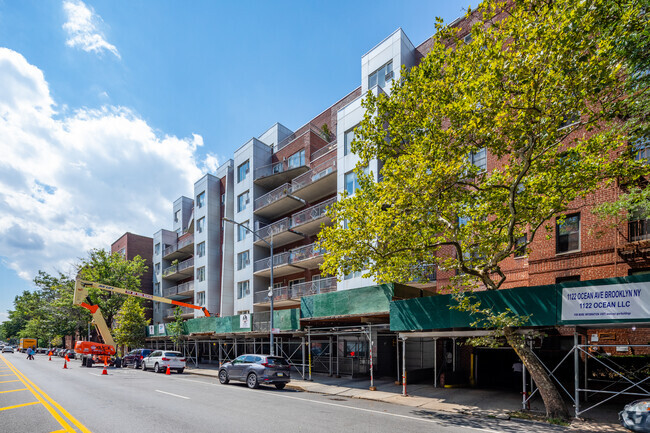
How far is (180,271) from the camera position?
47.5 meters

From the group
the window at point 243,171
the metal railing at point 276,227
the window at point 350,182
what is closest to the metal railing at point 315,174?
the window at point 350,182

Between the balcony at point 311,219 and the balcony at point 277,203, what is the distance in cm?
216

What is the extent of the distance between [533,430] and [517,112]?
8652mm

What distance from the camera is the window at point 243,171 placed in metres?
38.5

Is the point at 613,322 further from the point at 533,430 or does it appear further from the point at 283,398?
the point at 283,398

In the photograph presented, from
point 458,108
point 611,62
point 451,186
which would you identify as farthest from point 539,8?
point 451,186

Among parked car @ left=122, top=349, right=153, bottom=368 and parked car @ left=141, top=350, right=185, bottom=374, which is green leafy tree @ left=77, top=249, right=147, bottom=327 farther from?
parked car @ left=141, top=350, right=185, bottom=374

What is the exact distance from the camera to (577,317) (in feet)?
36.8

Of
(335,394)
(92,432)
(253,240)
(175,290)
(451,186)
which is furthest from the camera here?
(175,290)

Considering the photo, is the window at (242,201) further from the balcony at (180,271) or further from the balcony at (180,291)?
the balcony at (180,291)

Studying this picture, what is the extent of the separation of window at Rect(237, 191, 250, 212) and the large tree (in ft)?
78.4

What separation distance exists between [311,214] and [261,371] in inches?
543

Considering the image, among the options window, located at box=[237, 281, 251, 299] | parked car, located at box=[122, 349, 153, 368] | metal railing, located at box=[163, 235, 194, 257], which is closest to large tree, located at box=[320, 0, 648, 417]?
window, located at box=[237, 281, 251, 299]

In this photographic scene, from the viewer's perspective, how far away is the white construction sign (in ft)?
33.2
